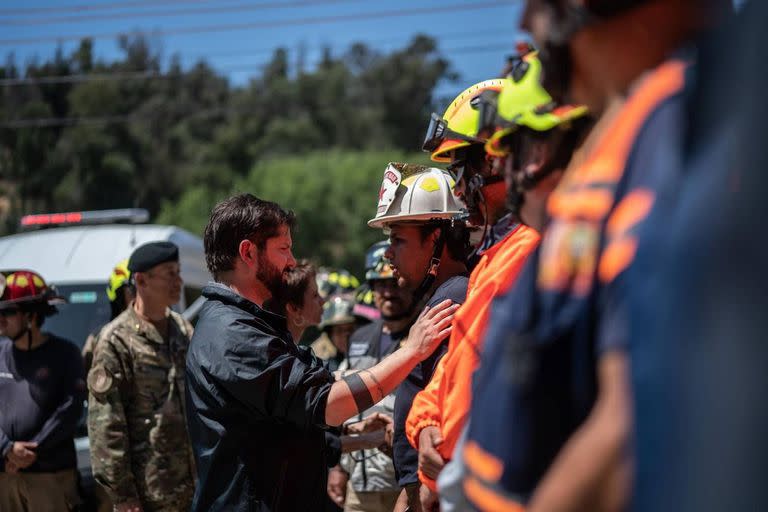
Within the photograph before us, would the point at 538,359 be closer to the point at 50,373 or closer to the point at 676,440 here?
the point at 676,440

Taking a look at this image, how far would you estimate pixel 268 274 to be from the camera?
4.08 metres

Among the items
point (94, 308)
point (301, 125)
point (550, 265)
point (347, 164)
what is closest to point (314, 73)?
point (301, 125)

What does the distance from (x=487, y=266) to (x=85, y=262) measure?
7295 millimetres

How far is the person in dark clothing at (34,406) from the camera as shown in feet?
21.8

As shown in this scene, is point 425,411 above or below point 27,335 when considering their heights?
above

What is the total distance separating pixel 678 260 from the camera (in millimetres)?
1138

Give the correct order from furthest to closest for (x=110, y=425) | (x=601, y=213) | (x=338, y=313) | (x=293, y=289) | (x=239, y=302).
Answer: (x=338, y=313), (x=110, y=425), (x=293, y=289), (x=239, y=302), (x=601, y=213)

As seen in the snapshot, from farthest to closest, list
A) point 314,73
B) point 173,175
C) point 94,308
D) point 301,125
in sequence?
point 314,73 → point 301,125 → point 173,175 → point 94,308

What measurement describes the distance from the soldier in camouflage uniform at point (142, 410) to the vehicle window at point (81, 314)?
2.51 m

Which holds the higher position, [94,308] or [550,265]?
[550,265]

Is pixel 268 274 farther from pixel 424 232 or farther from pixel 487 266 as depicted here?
pixel 487 266

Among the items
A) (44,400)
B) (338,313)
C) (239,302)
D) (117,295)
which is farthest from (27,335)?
(239,302)

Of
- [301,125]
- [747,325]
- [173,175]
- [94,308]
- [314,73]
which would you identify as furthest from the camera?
[314,73]

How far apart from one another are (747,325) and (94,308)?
8248 mm
